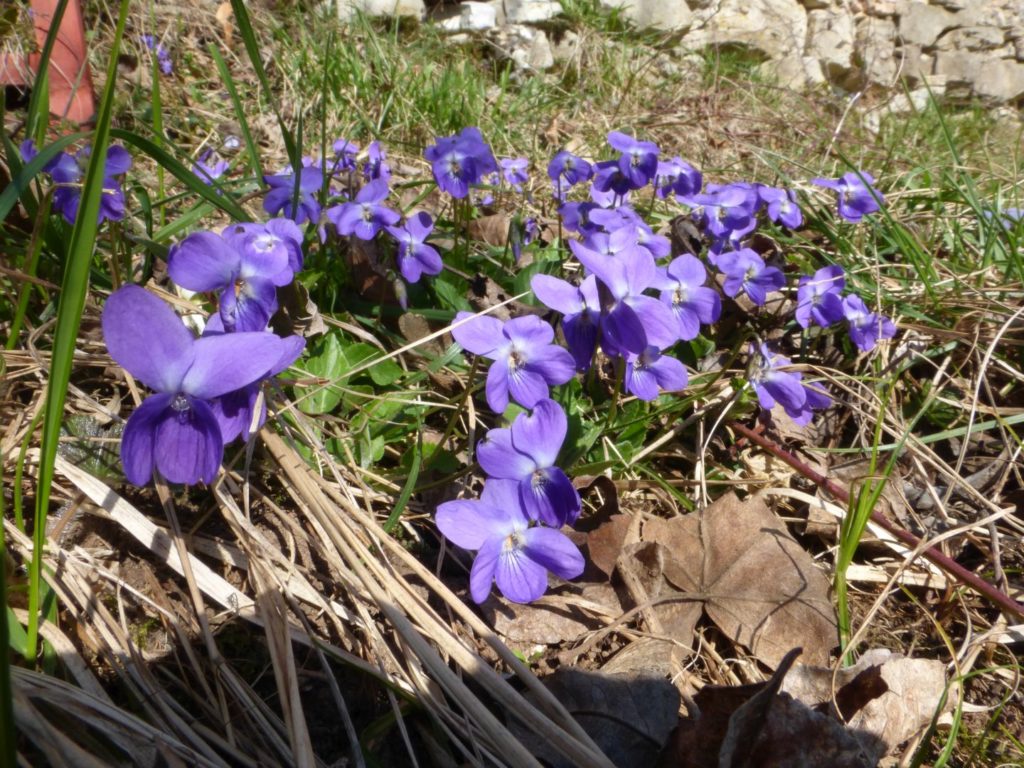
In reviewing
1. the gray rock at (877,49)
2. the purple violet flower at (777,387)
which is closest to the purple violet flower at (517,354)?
the purple violet flower at (777,387)

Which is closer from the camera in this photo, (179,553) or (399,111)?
(179,553)

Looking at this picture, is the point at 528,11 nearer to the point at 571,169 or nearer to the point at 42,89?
the point at 571,169

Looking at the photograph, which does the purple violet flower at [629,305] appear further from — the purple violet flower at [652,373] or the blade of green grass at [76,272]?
the blade of green grass at [76,272]

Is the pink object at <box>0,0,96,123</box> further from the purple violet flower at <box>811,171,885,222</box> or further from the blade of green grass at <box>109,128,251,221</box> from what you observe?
the purple violet flower at <box>811,171,885,222</box>

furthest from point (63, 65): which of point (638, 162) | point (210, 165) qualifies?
point (638, 162)

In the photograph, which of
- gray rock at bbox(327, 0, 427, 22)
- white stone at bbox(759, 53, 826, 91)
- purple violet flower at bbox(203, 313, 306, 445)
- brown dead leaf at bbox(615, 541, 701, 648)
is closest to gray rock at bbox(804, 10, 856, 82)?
white stone at bbox(759, 53, 826, 91)

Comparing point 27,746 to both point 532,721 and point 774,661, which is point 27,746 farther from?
point 774,661

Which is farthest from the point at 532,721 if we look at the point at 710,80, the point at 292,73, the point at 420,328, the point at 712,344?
the point at 710,80
